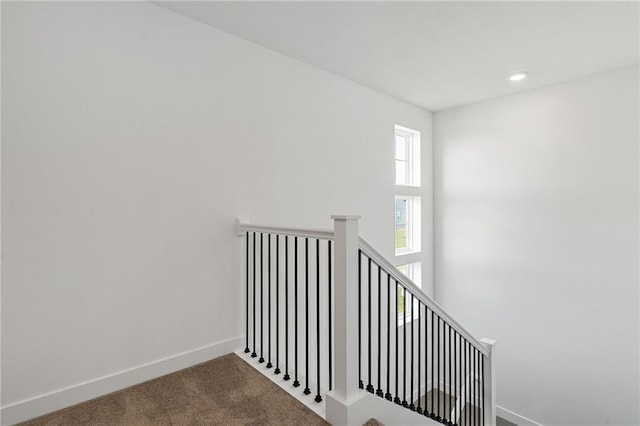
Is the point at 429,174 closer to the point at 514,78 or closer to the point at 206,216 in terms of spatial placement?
the point at 514,78

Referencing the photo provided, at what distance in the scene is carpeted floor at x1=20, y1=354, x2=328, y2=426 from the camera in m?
1.63

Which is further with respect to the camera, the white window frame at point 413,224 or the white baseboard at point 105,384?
the white window frame at point 413,224

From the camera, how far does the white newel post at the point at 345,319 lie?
60.4 inches

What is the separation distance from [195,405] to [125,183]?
52.8 inches

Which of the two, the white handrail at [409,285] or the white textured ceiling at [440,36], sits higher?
the white textured ceiling at [440,36]

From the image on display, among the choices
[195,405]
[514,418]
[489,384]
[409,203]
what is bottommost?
[514,418]

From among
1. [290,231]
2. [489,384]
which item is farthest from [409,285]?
[489,384]

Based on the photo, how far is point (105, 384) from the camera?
1.88 m

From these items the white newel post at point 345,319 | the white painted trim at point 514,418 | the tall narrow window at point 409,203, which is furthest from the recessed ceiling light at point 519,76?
the white painted trim at point 514,418

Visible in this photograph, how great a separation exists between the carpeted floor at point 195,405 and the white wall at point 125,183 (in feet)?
0.37

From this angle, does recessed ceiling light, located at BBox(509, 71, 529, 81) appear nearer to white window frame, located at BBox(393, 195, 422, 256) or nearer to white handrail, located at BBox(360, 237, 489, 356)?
white window frame, located at BBox(393, 195, 422, 256)

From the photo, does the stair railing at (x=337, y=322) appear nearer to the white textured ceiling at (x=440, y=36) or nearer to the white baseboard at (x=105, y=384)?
the white baseboard at (x=105, y=384)

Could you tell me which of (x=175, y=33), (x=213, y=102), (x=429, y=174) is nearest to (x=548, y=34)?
(x=429, y=174)

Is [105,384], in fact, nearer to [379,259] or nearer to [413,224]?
[379,259]
